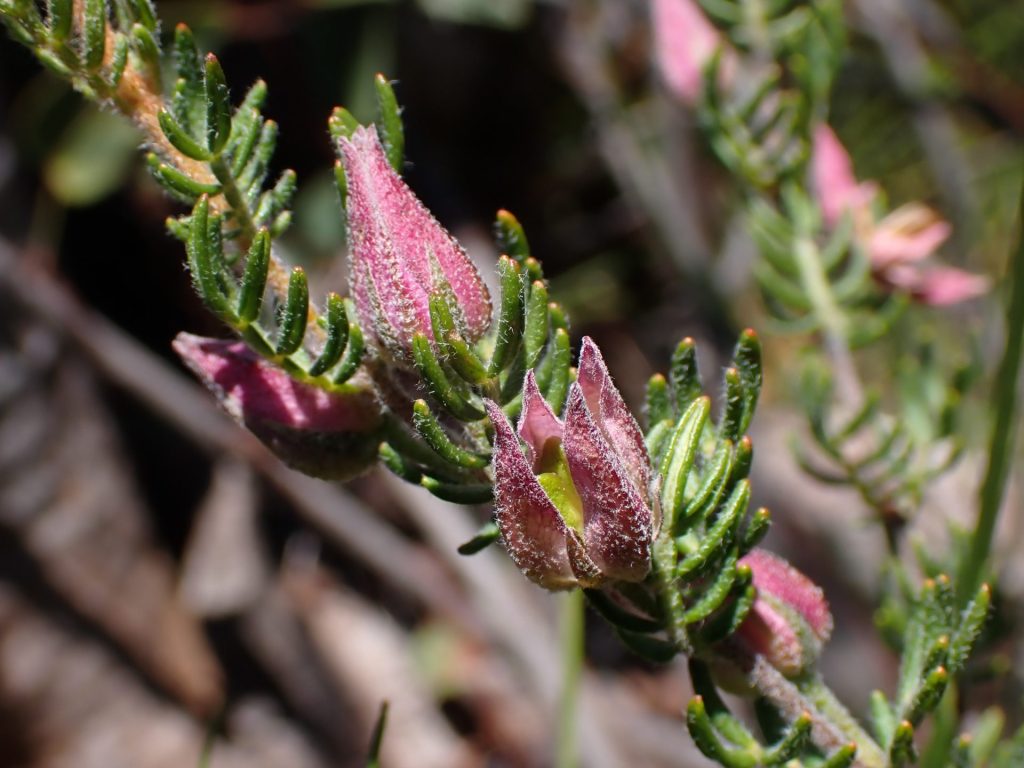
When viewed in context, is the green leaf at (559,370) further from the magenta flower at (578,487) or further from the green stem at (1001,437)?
the green stem at (1001,437)

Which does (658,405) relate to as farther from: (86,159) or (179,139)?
(86,159)

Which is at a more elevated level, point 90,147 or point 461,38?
point 461,38

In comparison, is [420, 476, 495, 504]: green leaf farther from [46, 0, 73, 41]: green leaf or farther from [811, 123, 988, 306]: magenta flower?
[811, 123, 988, 306]: magenta flower

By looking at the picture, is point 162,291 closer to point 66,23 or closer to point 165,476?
point 165,476

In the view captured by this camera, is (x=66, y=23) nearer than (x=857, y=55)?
Yes

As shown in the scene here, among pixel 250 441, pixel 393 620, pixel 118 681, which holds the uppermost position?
pixel 250 441

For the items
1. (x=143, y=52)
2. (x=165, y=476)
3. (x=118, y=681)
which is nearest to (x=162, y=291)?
(x=165, y=476)
